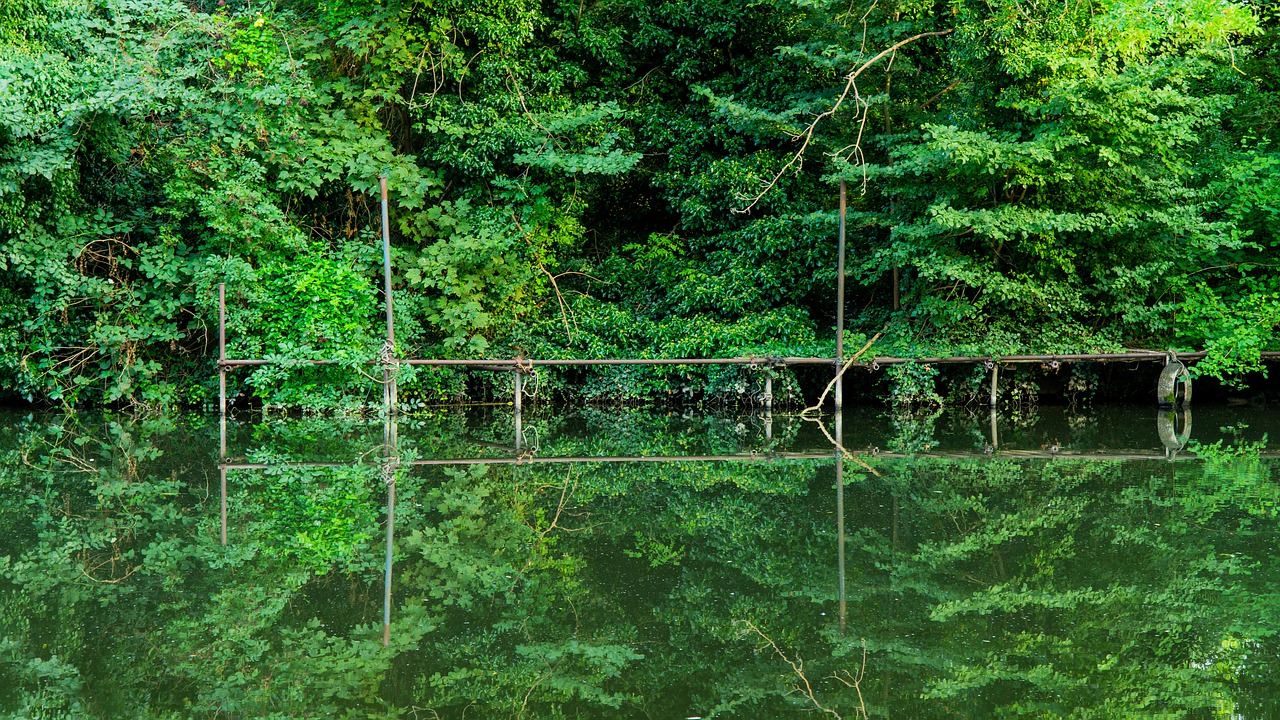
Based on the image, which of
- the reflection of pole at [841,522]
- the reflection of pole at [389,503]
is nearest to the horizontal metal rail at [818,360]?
the reflection of pole at [389,503]

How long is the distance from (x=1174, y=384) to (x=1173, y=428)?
1.92 m

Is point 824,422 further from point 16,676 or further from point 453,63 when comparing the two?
point 16,676

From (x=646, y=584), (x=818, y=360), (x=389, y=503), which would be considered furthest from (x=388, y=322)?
(x=646, y=584)

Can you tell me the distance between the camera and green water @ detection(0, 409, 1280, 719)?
4594mm

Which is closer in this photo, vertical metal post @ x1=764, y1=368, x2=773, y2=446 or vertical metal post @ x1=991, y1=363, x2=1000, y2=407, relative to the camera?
vertical metal post @ x1=991, y1=363, x2=1000, y2=407

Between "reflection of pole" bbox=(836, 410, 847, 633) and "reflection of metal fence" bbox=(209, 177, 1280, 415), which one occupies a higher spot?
"reflection of metal fence" bbox=(209, 177, 1280, 415)

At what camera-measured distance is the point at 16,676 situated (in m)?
4.70

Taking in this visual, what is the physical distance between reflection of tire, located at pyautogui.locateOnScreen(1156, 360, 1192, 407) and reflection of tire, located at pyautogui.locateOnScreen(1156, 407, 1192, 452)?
0.18m

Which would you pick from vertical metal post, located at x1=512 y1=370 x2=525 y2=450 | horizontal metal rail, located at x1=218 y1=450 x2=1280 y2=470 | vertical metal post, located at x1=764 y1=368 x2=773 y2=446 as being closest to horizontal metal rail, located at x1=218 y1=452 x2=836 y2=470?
horizontal metal rail, located at x1=218 y1=450 x2=1280 y2=470

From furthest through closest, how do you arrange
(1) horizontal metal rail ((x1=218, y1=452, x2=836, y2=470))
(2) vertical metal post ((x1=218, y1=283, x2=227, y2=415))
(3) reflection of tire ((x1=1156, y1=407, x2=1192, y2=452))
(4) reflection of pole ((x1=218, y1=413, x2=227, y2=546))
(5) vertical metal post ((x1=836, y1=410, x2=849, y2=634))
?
(2) vertical metal post ((x1=218, y1=283, x2=227, y2=415))
(3) reflection of tire ((x1=1156, y1=407, x2=1192, y2=452))
(1) horizontal metal rail ((x1=218, y1=452, x2=836, y2=470))
(4) reflection of pole ((x1=218, y1=413, x2=227, y2=546))
(5) vertical metal post ((x1=836, y1=410, x2=849, y2=634))

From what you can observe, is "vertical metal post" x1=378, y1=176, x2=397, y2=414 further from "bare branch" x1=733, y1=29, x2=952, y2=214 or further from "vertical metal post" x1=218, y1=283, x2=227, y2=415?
"bare branch" x1=733, y1=29, x2=952, y2=214

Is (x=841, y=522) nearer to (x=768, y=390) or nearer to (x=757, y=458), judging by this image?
(x=757, y=458)

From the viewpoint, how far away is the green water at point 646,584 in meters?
4.59

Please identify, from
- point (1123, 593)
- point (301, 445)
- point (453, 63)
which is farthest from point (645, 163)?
point (1123, 593)
